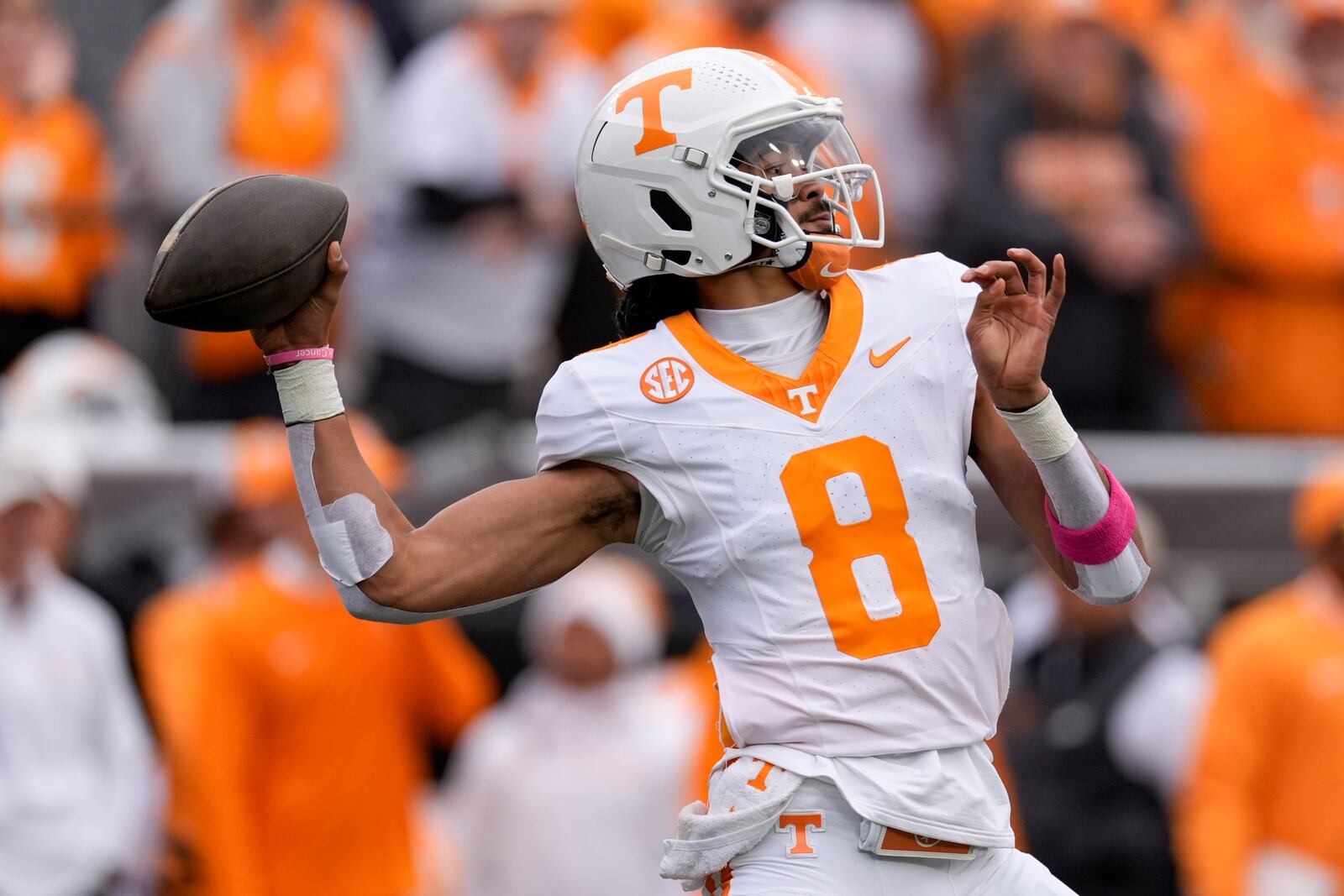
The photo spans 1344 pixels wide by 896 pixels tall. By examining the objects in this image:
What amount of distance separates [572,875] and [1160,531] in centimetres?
237

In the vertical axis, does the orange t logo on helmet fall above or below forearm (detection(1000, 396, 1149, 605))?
above

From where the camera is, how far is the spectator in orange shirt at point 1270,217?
321 inches

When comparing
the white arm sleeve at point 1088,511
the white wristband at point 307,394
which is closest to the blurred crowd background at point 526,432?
the white arm sleeve at point 1088,511

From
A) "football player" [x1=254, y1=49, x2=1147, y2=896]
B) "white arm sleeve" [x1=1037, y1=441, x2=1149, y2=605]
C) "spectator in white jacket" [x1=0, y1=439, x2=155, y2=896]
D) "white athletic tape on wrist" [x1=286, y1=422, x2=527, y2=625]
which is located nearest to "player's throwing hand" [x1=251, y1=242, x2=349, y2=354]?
"football player" [x1=254, y1=49, x2=1147, y2=896]

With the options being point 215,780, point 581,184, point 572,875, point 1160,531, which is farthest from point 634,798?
point 581,184

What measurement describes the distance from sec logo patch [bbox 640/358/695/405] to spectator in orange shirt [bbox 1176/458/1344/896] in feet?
12.1

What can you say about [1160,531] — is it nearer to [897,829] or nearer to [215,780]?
[215,780]

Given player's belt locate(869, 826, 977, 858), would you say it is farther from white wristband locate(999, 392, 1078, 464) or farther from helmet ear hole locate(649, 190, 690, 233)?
helmet ear hole locate(649, 190, 690, 233)

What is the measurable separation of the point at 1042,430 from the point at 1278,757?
367 cm

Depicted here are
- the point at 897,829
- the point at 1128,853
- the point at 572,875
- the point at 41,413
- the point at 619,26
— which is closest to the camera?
the point at 897,829

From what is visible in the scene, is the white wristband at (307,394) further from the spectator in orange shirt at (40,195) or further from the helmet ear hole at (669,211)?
the spectator in orange shirt at (40,195)

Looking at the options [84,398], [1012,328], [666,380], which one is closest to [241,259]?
[666,380]

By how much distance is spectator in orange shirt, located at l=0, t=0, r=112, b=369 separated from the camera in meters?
8.10

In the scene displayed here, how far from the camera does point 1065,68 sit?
7.82 m
